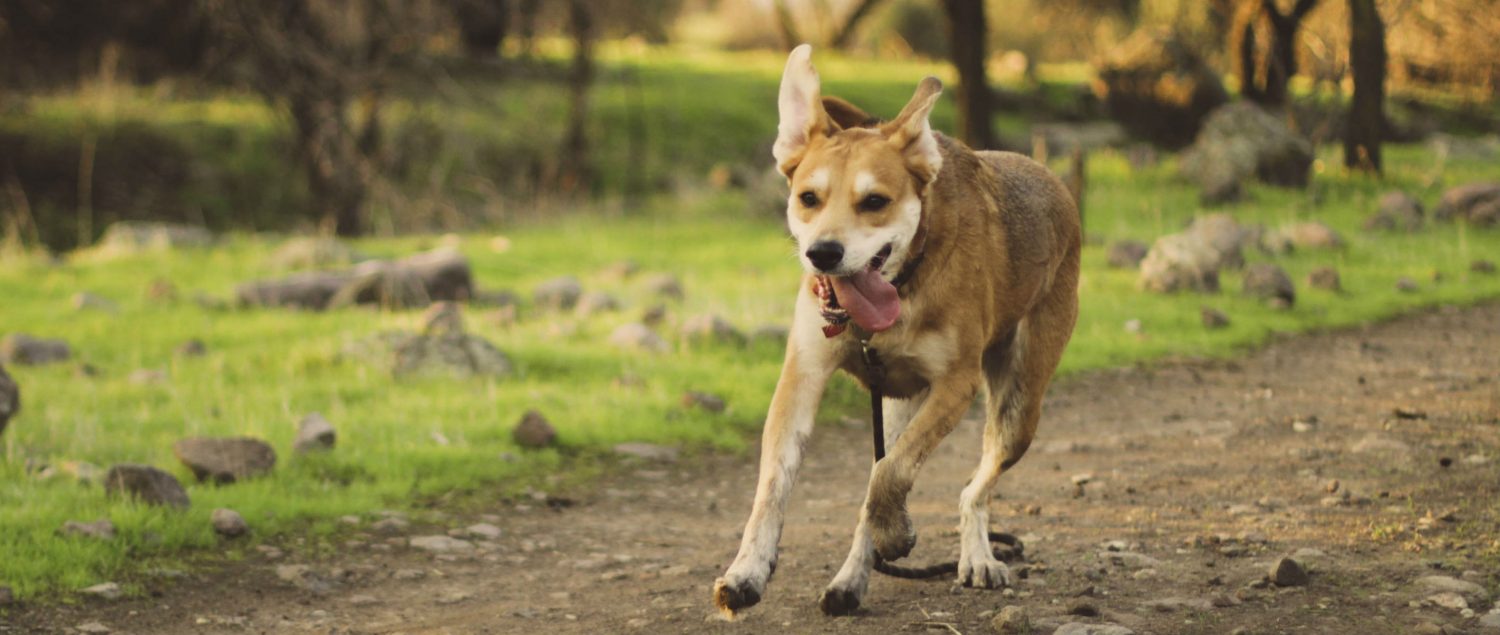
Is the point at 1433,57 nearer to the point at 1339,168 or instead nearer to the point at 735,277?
the point at 1339,168

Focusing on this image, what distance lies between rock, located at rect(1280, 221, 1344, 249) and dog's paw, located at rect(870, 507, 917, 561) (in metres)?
11.7

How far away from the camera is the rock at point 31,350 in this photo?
472 inches

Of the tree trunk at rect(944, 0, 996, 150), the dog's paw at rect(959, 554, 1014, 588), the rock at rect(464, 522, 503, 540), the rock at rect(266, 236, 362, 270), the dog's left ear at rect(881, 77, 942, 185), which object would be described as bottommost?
the rock at rect(464, 522, 503, 540)

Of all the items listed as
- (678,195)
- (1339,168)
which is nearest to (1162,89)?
(1339,168)

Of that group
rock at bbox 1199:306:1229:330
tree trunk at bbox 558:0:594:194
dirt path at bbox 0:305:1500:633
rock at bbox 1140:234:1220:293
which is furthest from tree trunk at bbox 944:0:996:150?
dirt path at bbox 0:305:1500:633

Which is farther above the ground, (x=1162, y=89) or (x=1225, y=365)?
(x=1162, y=89)

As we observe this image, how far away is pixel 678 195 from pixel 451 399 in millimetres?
15388

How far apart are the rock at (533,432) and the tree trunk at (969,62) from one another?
11.8m

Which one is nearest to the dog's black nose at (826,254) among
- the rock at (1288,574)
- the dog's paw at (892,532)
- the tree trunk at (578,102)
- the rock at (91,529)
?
the dog's paw at (892,532)

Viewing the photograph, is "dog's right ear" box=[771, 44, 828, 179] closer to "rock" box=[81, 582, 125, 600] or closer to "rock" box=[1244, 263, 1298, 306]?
"rock" box=[81, 582, 125, 600]

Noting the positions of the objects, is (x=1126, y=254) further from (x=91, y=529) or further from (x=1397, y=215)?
(x=91, y=529)

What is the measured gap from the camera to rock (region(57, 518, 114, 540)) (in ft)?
23.1

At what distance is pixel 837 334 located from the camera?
217 inches

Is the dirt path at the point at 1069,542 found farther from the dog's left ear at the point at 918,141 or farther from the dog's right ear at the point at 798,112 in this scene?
the dog's right ear at the point at 798,112
